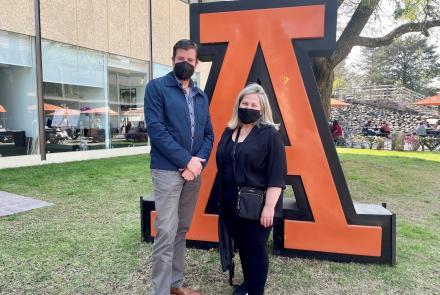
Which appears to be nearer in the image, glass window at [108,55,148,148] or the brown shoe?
the brown shoe

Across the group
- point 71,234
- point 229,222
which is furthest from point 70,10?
point 229,222

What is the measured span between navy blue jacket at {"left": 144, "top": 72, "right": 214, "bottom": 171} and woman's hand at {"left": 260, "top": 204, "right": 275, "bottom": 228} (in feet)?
2.12

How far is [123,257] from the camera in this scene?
3.83 m

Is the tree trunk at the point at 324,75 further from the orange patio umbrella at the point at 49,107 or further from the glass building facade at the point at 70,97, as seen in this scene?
the orange patio umbrella at the point at 49,107

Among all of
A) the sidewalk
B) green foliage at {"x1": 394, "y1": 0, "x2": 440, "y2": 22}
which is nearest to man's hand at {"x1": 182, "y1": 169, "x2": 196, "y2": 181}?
green foliage at {"x1": 394, "y1": 0, "x2": 440, "y2": 22}

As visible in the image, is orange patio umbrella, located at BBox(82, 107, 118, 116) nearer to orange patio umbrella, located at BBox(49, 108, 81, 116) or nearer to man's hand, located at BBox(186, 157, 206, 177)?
orange patio umbrella, located at BBox(49, 108, 81, 116)

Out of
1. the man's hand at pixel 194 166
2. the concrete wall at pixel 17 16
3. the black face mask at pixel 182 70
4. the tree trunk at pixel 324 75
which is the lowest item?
the man's hand at pixel 194 166

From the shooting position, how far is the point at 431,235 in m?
4.60

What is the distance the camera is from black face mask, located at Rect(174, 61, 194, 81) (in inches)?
108

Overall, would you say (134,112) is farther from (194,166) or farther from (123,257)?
(194,166)

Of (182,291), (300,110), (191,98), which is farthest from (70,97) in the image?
(182,291)

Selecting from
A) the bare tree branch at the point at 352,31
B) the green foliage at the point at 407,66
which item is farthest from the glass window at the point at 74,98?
the green foliage at the point at 407,66

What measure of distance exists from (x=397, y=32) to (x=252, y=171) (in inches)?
349

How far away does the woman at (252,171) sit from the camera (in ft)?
8.47
